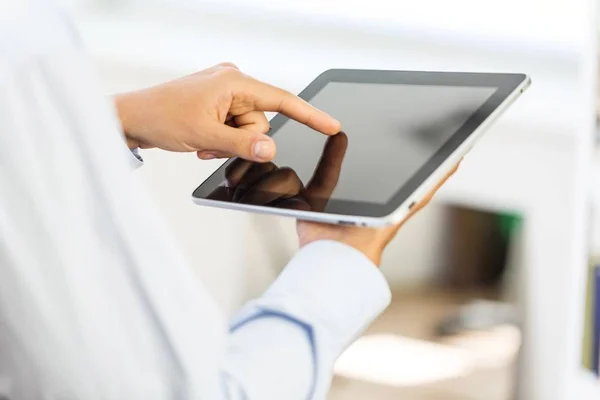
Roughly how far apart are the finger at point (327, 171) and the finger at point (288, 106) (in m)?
0.01

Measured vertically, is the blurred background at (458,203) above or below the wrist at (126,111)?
below

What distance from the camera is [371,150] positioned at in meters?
0.61

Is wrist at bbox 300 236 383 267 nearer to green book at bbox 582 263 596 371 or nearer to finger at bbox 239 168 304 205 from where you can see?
finger at bbox 239 168 304 205

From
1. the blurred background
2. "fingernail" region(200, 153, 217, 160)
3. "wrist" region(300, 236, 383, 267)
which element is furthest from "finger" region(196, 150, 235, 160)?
the blurred background

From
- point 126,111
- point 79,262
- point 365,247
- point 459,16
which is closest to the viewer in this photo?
point 79,262

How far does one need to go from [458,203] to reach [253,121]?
0.82 m

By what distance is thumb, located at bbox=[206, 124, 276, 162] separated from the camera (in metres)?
0.59

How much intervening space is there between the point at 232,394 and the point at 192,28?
1273 mm

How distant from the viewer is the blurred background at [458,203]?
1.27 m

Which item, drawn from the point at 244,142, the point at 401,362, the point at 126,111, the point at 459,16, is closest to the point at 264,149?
the point at 244,142

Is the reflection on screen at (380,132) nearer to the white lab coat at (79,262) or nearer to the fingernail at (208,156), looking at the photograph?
the fingernail at (208,156)

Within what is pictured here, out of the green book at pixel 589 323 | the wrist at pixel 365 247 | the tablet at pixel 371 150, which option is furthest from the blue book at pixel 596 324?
the wrist at pixel 365 247

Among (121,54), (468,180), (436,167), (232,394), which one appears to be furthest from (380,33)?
(232,394)

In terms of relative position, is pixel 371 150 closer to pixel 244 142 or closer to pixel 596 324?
pixel 244 142
